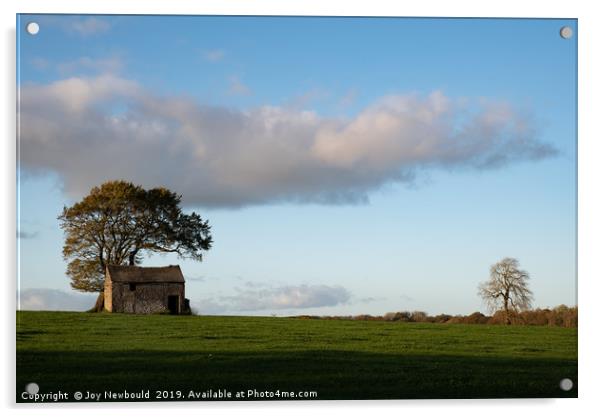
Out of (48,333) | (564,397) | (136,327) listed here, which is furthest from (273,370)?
(564,397)

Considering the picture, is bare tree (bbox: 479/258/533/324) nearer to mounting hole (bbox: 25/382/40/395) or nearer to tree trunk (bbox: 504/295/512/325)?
tree trunk (bbox: 504/295/512/325)

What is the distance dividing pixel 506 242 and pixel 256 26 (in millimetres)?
5738

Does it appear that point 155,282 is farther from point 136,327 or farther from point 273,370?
point 273,370

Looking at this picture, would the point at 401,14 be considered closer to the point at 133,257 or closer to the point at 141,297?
the point at 133,257

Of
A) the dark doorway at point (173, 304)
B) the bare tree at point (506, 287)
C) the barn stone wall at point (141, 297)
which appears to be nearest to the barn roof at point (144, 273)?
the barn stone wall at point (141, 297)

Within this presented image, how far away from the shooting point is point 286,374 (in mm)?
14711

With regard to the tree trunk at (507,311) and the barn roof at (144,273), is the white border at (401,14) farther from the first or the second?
the barn roof at (144,273)

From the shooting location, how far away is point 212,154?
15.3 meters

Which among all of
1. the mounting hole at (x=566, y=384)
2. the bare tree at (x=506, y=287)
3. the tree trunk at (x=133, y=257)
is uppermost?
the tree trunk at (x=133, y=257)

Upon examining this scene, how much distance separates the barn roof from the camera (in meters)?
15.6

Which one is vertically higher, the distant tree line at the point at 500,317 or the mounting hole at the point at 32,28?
the mounting hole at the point at 32,28

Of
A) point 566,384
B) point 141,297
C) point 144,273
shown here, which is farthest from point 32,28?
point 566,384

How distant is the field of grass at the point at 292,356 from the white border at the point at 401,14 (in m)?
0.21

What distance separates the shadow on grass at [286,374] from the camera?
46.6 feet
